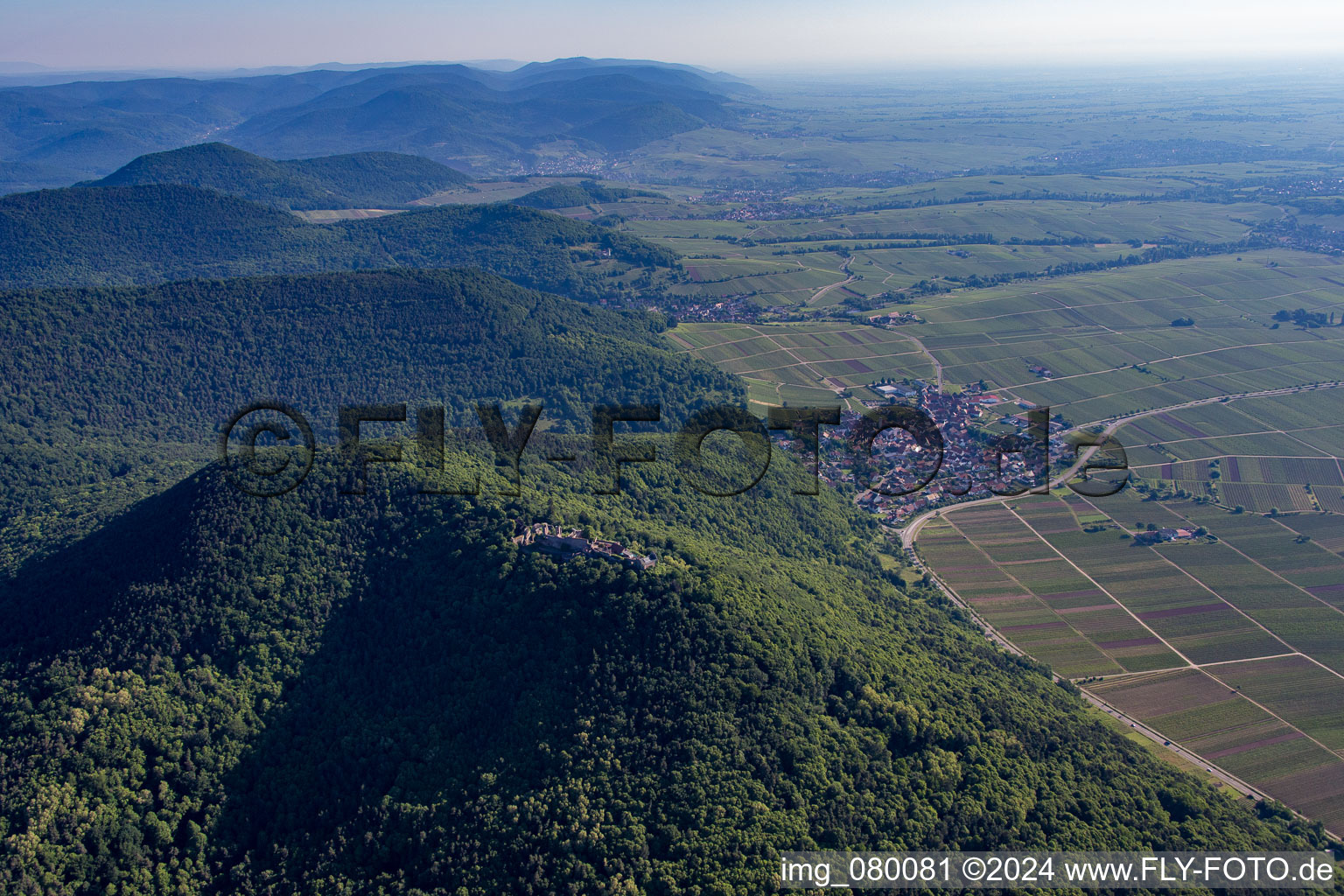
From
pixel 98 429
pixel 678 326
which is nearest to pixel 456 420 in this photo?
pixel 98 429

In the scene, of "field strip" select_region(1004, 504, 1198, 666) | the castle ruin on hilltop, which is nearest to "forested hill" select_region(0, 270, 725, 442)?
"field strip" select_region(1004, 504, 1198, 666)

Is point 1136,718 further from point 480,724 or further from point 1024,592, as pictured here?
point 480,724

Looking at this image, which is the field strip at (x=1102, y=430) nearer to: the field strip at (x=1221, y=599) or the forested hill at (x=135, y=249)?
the field strip at (x=1221, y=599)

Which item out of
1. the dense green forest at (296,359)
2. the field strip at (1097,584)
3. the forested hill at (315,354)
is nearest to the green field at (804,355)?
the dense green forest at (296,359)

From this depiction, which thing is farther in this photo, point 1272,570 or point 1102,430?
point 1102,430

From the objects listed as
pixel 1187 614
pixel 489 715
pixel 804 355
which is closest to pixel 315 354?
pixel 804 355

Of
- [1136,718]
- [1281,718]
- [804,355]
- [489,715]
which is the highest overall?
[804,355]
